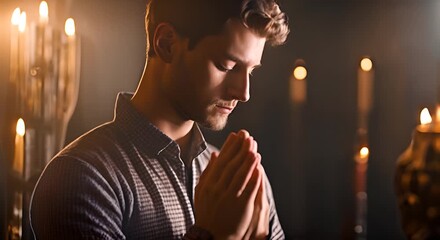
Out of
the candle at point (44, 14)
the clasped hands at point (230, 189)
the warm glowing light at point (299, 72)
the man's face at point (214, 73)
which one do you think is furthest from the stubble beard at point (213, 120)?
the candle at point (44, 14)

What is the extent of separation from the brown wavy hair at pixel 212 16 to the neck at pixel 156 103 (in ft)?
0.09

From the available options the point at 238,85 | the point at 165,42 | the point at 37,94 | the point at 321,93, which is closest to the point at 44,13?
the point at 37,94

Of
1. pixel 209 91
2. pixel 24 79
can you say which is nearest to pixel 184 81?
pixel 209 91

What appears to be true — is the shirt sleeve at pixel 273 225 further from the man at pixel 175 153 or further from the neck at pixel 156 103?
the neck at pixel 156 103

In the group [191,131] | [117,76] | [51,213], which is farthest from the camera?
[117,76]

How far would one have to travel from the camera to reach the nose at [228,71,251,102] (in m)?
0.97

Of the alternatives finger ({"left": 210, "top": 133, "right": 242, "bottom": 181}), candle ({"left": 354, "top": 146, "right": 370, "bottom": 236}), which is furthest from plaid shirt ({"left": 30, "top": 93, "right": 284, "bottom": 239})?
candle ({"left": 354, "top": 146, "right": 370, "bottom": 236})

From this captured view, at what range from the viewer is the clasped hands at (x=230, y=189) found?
865 millimetres

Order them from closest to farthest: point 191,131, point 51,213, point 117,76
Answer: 1. point 51,213
2. point 191,131
3. point 117,76

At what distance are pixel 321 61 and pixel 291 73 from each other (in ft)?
0.19

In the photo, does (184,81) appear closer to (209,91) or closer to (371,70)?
(209,91)

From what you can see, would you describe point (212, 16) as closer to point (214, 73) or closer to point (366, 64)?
point (214, 73)

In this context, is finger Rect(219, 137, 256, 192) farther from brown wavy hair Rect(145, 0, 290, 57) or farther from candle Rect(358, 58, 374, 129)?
candle Rect(358, 58, 374, 129)

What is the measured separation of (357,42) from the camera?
119 cm
